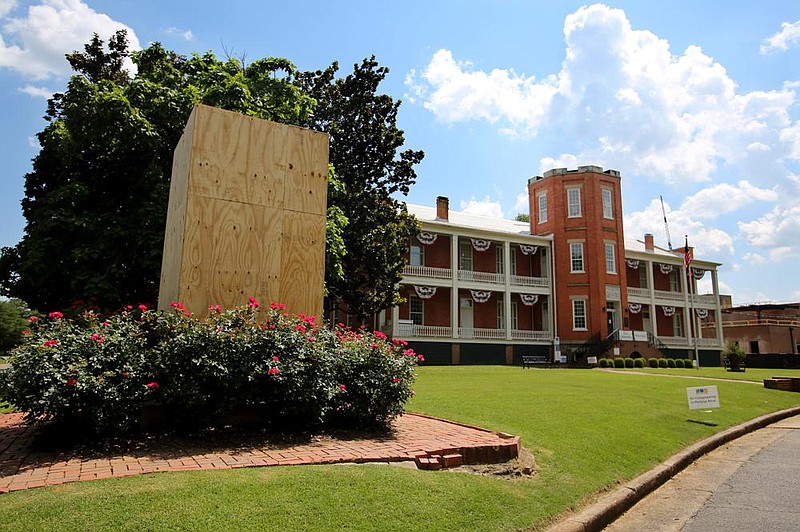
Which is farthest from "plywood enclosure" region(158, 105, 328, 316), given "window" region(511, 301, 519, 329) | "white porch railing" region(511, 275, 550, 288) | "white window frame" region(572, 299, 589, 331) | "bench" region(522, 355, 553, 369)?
"white window frame" region(572, 299, 589, 331)

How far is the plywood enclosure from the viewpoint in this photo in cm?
708

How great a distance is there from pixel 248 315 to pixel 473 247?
30.0m

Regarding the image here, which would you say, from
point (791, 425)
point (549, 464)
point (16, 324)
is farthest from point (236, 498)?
point (16, 324)

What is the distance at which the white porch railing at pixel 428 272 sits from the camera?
32097 millimetres

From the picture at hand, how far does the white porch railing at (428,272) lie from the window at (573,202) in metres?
10.0

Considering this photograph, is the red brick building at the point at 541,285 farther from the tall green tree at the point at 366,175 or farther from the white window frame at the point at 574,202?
the tall green tree at the point at 366,175

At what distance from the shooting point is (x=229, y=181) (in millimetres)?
7414

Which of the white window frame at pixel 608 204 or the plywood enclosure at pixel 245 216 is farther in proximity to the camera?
the white window frame at pixel 608 204

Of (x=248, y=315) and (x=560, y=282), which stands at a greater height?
(x=560, y=282)

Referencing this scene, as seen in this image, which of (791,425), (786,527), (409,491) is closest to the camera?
(409,491)

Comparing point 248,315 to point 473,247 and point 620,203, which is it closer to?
point 473,247

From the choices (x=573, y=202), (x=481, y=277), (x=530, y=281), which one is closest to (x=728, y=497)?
(x=481, y=277)

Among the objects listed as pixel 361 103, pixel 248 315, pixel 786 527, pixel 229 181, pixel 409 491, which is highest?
pixel 361 103

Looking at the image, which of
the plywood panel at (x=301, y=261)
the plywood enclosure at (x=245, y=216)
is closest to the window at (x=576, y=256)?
the plywood enclosure at (x=245, y=216)
